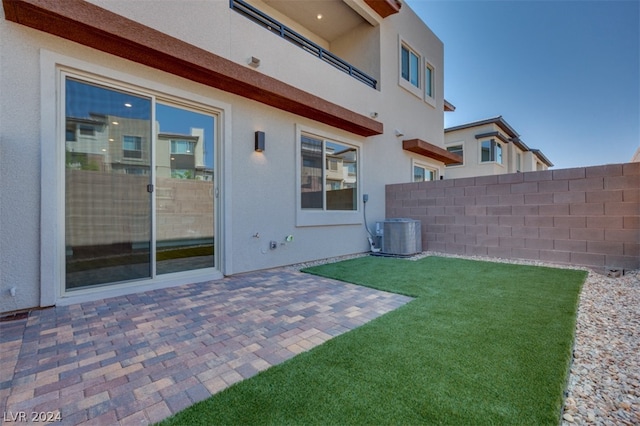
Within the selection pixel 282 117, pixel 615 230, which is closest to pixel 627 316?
pixel 615 230

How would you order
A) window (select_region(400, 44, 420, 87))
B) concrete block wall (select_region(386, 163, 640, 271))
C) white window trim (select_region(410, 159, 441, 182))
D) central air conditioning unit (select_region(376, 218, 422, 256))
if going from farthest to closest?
white window trim (select_region(410, 159, 441, 182))
window (select_region(400, 44, 420, 87))
central air conditioning unit (select_region(376, 218, 422, 256))
concrete block wall (select_region(386, 163, 640, 271))

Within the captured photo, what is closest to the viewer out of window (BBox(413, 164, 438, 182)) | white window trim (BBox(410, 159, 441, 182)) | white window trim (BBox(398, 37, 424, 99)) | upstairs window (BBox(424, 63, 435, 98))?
white window trim (BBox(398, 37, 424, 99))

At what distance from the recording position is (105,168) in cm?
345

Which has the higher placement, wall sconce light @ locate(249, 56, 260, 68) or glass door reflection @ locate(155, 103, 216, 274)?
wall sconce light @ locate(249, 56, 260, 68)

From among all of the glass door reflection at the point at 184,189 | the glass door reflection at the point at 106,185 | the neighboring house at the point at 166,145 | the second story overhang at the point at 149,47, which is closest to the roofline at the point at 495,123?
the neighboring house at the point at 166,145

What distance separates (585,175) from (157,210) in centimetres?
733

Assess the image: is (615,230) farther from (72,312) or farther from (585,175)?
(72,312)

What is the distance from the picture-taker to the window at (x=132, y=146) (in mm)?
3598

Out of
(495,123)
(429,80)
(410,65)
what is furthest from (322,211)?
(495,123)

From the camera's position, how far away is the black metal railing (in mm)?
4918

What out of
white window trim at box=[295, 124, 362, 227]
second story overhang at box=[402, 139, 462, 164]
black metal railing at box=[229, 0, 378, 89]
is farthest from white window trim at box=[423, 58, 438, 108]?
white window trim at box=[295, 124, 362, 227]

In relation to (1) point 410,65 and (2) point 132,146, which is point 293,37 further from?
(1) point 410,65

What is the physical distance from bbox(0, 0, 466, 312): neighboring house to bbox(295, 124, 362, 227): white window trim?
0.04m

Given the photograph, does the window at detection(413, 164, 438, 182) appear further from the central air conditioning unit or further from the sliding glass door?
the sliding glass door
